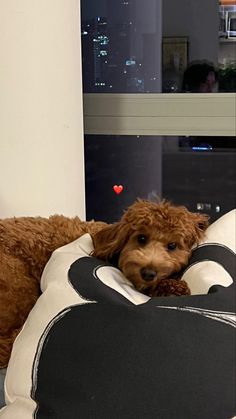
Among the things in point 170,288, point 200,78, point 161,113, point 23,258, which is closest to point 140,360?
point 170,288

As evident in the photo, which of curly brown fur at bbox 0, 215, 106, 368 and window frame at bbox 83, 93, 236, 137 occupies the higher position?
window frame at bbox 83, 93, 236, 137

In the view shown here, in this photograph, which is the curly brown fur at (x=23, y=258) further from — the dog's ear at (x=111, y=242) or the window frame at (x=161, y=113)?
the window frame at (x=161, y=113)

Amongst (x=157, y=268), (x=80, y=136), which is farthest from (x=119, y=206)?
(x=157, y=268)

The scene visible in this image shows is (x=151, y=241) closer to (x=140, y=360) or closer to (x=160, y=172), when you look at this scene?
(x=140, y=360)

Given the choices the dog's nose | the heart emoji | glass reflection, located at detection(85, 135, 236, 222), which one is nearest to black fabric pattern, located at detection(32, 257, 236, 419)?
the dog's nose

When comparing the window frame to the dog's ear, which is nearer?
the dog's ear

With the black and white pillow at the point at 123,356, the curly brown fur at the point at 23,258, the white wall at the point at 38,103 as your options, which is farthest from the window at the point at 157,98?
the black and white pillow at the point at 123,356

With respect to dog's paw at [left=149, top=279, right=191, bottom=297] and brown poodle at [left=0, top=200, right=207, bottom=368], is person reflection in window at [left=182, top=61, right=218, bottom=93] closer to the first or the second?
brown poodle at [left=0, top=200, right=207, bottom=368]

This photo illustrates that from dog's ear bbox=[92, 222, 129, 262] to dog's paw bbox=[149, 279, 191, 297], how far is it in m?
0.12

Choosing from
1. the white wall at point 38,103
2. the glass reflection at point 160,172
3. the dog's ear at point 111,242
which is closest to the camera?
the dog's ear at point 111,242

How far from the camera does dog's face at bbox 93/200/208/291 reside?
1114 mm

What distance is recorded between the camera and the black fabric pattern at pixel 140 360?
868 millimetres

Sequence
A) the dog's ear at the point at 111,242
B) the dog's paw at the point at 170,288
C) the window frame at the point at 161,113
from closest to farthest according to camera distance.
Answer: the dog's paw at the point at 170,288
the dog's ear at the point at 111,242
the window frame at the point at 161,113

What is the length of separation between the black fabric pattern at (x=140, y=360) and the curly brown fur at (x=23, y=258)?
0.75 ft
